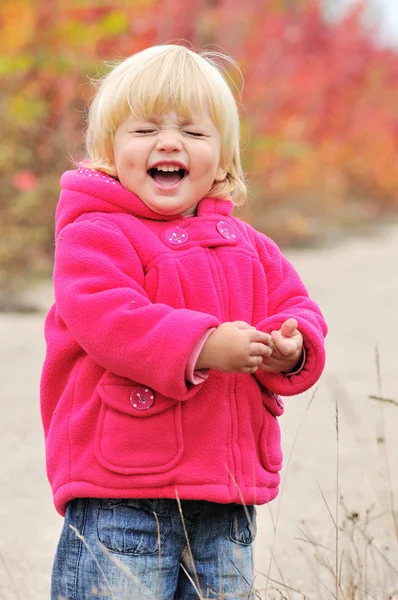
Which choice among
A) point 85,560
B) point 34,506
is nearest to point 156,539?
point 85,560

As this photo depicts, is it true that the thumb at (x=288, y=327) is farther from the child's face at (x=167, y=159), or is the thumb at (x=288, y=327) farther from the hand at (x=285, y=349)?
the child's face at (x=167, y=159)

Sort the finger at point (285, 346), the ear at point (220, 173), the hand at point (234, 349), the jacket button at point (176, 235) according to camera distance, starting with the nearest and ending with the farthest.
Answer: the hand at point (234, 349) < the finger at point (285, 346) < the jacket button at point (176, 235) < the ear at point (220, 173)

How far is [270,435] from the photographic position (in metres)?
2.31

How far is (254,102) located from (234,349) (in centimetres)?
1330

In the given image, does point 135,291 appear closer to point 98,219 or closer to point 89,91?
point 98,219

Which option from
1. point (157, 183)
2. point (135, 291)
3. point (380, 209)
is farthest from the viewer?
point (380, 209)

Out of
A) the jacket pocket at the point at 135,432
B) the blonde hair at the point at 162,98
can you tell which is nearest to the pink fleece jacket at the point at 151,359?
the jacket pocket at the point at 135,432

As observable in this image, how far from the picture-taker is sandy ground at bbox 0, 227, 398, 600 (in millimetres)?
3205

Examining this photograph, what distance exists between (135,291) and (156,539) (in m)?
0.54

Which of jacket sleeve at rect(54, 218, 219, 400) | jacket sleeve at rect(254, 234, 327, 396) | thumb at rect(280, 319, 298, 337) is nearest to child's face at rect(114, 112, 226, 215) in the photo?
jacket sleeve at rect(54, 218, 219, 400)

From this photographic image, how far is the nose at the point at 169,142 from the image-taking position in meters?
2.22

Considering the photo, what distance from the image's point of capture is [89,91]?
34.8 feet

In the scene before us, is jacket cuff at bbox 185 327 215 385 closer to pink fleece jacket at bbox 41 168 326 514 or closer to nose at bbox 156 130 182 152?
pink fleece jacket at bbox 41 168 326 514

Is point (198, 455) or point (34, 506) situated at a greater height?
point (198, 455)
